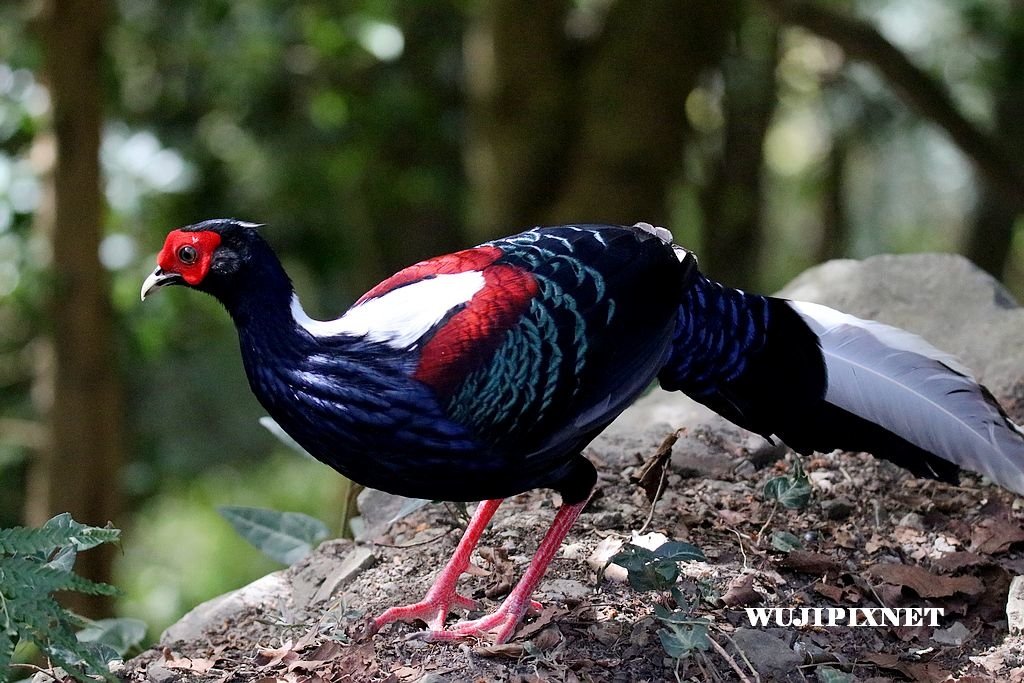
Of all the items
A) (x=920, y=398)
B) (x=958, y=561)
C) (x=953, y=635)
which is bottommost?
(x=953, y=635)

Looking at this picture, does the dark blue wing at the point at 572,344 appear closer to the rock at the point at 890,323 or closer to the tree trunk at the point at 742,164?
the rock at the point at 890,323

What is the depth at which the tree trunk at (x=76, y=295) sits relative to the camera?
20.1ft

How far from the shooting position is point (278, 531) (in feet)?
13.1

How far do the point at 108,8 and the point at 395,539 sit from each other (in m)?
4.17

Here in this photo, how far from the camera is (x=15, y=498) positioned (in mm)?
8430

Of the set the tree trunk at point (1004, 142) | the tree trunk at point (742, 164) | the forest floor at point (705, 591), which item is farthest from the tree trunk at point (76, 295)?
the tree trunk at point (1004, 142)

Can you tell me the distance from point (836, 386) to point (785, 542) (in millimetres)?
516

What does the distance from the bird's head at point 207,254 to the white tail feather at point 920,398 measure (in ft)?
5.40

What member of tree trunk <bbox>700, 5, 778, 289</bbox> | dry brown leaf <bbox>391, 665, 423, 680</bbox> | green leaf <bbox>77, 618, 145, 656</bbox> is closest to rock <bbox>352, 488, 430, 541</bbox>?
green leaf <bbox>77, 618, 145, 656</bbox>

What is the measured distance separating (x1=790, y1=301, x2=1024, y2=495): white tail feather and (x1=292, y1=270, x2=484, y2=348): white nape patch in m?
1.10

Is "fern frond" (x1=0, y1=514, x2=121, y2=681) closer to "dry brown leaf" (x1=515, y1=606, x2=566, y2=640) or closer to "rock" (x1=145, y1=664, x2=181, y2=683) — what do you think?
"rock" (x1=145, y1=664, x2=181, y2=683)

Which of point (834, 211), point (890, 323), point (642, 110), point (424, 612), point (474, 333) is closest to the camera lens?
point (474, 333)

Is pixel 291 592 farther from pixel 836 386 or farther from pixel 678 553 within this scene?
pixel 836 386

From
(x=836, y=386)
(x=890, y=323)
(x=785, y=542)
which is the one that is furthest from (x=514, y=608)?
(x=890, y=323)
